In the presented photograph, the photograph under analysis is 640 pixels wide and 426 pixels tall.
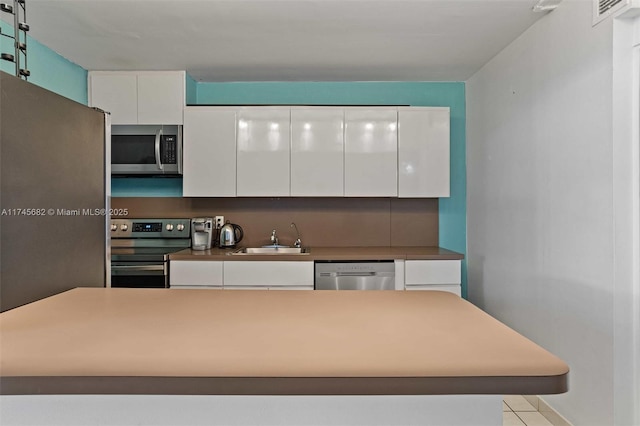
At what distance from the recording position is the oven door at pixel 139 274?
121 inches

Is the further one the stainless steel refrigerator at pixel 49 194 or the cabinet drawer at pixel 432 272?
the cabinet drawer at pixel 432 272

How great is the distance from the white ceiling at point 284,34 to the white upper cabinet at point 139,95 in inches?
3.8

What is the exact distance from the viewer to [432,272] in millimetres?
3293

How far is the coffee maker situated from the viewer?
3531 mm

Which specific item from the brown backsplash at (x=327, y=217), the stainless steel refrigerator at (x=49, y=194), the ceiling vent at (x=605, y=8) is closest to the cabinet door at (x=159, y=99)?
the brown backsplash at (x=327, y=217)

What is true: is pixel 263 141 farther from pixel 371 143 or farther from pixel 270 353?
pixel 270 353

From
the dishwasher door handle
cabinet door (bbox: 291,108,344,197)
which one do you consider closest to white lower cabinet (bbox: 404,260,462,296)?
the dishwasher door handle

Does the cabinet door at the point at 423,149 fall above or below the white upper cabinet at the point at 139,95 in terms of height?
below

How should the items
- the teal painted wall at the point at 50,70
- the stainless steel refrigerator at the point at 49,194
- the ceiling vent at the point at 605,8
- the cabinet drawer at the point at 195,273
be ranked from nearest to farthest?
the stainless steel refrigerator at the point at 49,194 < the ceiling vent at the point at 605,8 < the teal painted wall at the point at 50,70 < the cabinet drawer at the point at 195,273

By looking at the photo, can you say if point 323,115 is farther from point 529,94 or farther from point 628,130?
point 628,130

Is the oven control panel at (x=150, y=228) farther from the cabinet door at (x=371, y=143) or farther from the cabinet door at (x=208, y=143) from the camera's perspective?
the cabinet door at (x=371, y=143)

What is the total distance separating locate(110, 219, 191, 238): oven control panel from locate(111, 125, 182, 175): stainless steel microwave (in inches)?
16.4

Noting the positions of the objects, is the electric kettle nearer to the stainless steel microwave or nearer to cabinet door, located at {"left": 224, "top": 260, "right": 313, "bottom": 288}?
cabinet door, located at {"left": 224, "top": 260, "right": 313, "bottom": 288}

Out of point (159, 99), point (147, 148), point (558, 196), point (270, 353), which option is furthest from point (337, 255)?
point (270, 353)
